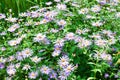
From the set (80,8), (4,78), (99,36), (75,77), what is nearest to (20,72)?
(4,78)

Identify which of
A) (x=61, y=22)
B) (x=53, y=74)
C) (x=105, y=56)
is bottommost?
(x=53, y=74)

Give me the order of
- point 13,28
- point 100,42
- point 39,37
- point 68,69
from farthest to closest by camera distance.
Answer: point 13,28, point 39,37, point 100,42, point 68,69

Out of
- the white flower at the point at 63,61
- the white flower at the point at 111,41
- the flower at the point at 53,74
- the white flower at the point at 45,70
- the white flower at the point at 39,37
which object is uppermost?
the white flower at the point at 39,37

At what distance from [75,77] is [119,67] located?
15.6 inches

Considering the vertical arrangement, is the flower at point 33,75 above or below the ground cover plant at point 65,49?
below

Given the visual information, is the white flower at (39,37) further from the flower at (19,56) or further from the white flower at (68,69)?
the white flower at (68,69)

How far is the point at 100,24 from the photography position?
8.77 ft

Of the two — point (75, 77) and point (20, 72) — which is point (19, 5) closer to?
point (20, 72)

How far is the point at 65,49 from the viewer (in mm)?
2469

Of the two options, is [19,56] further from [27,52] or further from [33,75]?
[33,75]

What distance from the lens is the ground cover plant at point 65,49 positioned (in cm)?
237

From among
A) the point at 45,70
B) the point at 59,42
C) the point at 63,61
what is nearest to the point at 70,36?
the point at 59,42

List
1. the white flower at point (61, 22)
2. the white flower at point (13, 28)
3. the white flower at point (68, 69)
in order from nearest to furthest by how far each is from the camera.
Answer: the white flower at point (68, 69)
the white flower at point (61, 22)
the white flower at point (13, 28)

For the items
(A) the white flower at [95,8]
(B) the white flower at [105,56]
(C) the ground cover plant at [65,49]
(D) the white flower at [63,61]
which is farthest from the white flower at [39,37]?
(A) the white flower at [95,8]
